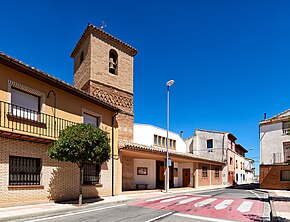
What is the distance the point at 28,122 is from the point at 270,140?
85.0ft

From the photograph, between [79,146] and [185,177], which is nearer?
[79,146]

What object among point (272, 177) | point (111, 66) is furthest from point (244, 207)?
point (272, 177)

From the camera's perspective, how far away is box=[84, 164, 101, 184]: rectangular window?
14.9 meters

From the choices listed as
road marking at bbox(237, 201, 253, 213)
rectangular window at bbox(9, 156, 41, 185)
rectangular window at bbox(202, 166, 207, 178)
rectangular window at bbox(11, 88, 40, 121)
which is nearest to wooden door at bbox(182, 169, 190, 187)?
rectangular window at bbox(202, 166, 207, 178)

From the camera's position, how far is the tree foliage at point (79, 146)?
11195mm

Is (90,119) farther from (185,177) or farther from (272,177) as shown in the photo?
(272,177)

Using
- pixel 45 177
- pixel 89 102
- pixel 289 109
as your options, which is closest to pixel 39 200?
pixel 45 177

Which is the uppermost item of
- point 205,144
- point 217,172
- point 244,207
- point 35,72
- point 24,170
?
point 35,72

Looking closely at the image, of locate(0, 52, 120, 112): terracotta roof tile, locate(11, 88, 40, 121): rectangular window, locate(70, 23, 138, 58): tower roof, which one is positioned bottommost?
locate(11, 88, 40, 121): rectangular window

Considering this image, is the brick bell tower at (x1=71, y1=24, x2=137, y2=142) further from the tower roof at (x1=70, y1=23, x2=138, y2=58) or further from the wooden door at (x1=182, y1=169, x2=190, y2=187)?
the wooden door at (x1=182, y1=169, x2=190, y2=187)

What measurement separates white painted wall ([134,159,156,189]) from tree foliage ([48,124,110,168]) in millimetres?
12832

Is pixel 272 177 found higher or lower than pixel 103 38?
lower

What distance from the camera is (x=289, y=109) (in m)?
29.7

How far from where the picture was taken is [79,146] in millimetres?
11211
